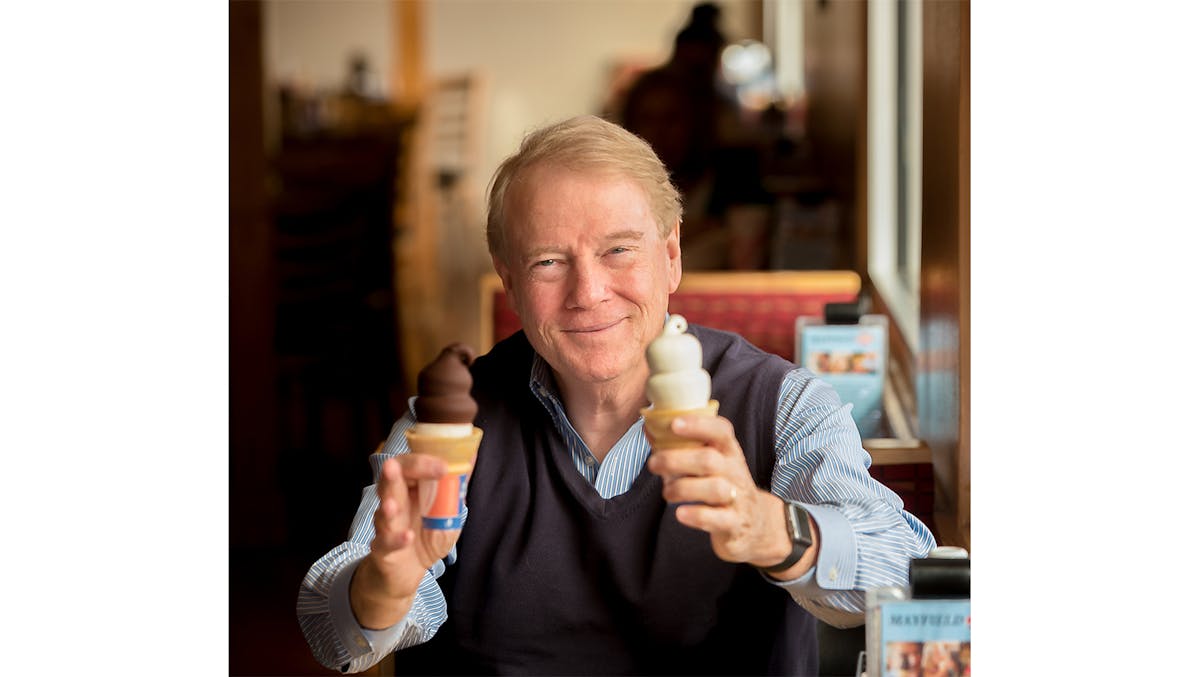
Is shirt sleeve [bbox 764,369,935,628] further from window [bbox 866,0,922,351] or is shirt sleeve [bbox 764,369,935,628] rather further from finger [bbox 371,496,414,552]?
window [bbox 866,0,922,351]

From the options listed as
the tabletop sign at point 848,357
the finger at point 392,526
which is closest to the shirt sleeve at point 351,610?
the finger at point 392,526

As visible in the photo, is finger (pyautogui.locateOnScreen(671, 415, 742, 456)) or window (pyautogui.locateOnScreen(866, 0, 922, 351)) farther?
window (pyautogui.locateOnScreen(866, 0, 922, 351))

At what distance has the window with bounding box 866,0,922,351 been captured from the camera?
12.0 feet

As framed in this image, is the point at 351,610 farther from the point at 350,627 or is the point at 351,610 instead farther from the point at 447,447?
the point at 447,447

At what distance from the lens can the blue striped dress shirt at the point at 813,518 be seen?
4.02 ft

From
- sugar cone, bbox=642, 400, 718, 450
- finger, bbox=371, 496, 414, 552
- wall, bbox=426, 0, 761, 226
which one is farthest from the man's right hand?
wall, bbox=426, 0, 761, 226

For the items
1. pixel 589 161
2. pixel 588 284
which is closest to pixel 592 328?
pixel 588 284

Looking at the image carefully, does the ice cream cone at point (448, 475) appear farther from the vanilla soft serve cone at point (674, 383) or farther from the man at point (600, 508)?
the vanilla soft serve cone at point (674, 383)

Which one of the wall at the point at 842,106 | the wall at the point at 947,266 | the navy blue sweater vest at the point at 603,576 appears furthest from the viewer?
the wall at the point at 842,106

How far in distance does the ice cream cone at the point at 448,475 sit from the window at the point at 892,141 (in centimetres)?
259

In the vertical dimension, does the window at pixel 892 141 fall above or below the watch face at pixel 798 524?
above

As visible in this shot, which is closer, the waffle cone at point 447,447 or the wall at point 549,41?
the waffle cone at point 447,447
